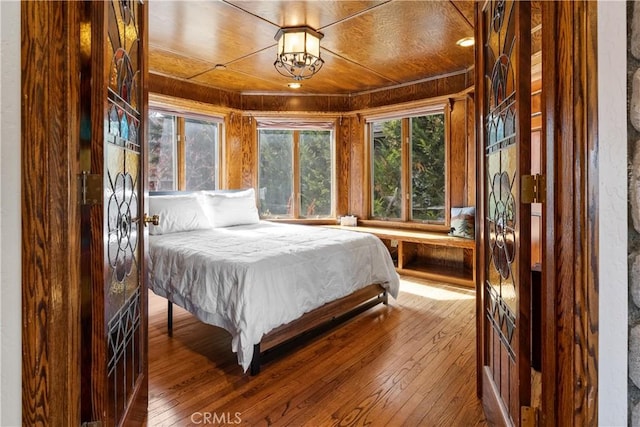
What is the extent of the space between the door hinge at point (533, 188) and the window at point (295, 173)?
421cm

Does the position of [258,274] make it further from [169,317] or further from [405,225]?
[405,225]

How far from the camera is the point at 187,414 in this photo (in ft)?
5.83

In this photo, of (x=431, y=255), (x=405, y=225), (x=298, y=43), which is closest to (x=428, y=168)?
(x=405, y=225)

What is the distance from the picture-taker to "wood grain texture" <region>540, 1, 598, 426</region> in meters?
0.81

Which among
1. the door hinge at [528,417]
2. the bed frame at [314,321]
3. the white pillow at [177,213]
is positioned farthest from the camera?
the white pillow at [177,213]

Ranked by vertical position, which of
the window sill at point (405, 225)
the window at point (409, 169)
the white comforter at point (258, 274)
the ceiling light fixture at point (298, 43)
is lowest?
the white comforter at point (258, 274)

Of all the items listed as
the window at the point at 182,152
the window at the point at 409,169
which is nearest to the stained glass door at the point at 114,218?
the window at the point at 182,152

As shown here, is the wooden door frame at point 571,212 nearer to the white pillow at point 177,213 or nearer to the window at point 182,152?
the white pillow at point 177,213

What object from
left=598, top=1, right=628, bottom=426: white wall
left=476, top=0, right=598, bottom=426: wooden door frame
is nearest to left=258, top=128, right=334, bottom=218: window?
left=476, top=0, right=598, bottom=426: wooden door frame

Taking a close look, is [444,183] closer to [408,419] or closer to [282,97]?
[282,97]

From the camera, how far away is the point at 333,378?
212cm

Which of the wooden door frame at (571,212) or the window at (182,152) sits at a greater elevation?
the window at (182,152)

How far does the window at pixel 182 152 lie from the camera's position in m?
4.35

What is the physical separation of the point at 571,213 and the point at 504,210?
1.82ft
